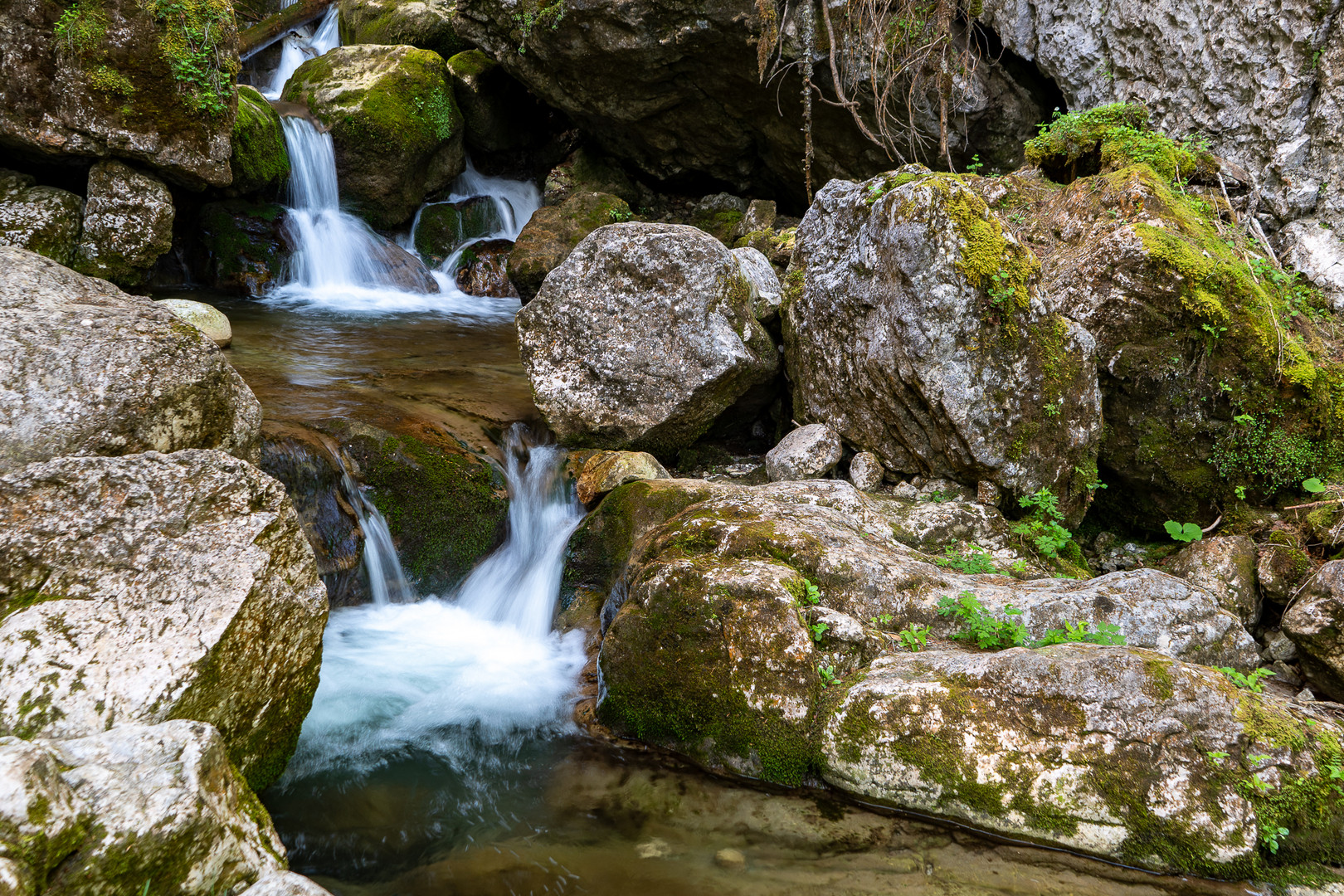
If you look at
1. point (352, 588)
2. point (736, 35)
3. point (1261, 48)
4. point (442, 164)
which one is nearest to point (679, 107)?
point (736, 35)

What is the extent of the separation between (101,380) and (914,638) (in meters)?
4.30

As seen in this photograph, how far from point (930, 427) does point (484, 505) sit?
11.3ft

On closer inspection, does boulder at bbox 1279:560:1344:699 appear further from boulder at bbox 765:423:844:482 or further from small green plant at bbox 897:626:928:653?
boulder at bbox 765:423:844:482

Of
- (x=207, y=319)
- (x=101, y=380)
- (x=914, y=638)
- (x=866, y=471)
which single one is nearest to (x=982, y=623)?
(x=914, y=638)

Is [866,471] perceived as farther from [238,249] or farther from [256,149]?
[256,149]

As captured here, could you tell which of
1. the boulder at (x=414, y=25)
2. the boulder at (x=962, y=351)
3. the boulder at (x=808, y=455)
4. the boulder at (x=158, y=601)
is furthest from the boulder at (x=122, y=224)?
the boulder at (x=962, y=351)

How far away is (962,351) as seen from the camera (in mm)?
4852

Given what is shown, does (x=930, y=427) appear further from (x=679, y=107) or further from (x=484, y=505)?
(x=679, y=107)

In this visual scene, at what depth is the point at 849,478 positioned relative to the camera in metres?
5.66

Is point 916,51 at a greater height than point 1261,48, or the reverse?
point 916,51

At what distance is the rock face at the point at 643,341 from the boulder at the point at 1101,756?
10.4ft

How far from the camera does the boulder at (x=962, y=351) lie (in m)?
4.82

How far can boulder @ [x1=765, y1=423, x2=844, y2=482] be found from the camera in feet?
18.6

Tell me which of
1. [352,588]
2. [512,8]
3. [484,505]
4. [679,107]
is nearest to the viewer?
[352,588]
